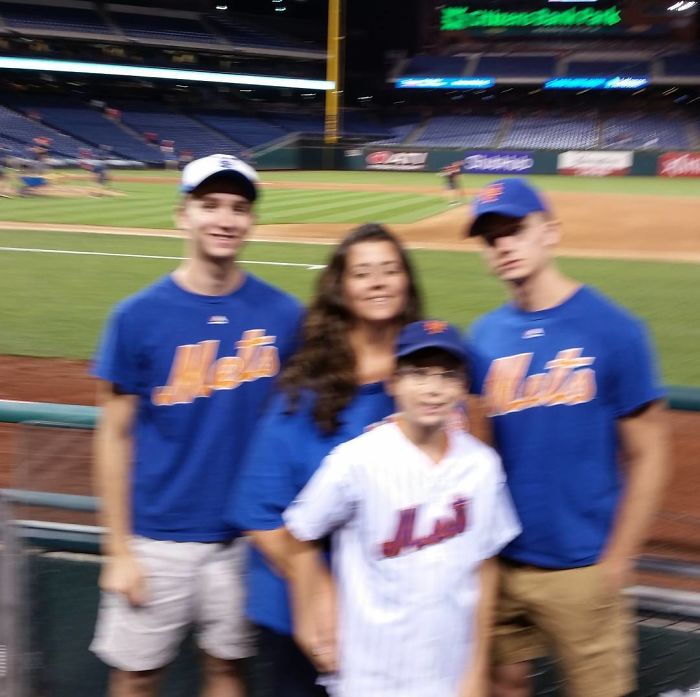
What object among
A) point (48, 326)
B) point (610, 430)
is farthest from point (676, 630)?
point (48, 326)

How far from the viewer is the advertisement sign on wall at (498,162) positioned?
33.8 meters

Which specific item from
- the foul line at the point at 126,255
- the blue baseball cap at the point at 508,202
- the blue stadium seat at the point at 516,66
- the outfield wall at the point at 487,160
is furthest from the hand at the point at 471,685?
the blue stadium seat at the point at 516,66

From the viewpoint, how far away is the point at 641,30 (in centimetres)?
4956

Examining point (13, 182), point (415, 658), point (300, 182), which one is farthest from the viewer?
point (300, 182)

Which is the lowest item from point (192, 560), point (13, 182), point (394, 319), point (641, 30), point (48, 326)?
point (192, 560)

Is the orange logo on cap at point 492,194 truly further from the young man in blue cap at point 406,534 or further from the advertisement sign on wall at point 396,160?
the advertisement sign on wall at point 396,160

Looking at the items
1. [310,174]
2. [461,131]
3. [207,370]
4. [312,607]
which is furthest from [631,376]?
[461,131]

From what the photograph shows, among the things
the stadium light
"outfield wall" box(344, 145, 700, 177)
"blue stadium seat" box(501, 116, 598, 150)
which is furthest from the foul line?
"blue stadium seat" box(501, 116, 598, 150)

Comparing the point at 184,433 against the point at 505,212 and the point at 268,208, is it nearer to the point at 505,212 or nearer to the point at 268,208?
the point at 505,212

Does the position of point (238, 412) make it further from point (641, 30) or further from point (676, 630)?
point (641, 30)

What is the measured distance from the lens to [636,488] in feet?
6.89

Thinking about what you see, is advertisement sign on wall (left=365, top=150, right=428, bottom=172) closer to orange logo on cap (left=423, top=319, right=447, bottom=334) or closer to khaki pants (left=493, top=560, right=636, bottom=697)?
khaki pants (left=493, top=560, right=636, bottom=697)

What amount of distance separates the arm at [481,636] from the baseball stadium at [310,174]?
50 cm

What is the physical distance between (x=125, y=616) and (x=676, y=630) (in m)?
1.42
